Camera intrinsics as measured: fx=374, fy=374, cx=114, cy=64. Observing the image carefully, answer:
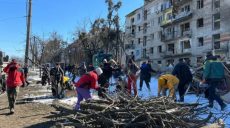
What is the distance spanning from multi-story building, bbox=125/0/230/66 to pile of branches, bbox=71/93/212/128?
22951 millimetres

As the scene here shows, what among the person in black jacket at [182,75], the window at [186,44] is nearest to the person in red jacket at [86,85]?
the person in black jacket at [182,75]

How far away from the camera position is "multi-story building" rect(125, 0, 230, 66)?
4275 centimetres

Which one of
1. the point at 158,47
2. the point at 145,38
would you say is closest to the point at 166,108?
the point at 158,47

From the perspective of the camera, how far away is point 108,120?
7.11 m

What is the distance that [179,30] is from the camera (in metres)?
53.0

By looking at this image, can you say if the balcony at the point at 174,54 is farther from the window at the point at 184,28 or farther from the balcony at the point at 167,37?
the window at the point at 184,28

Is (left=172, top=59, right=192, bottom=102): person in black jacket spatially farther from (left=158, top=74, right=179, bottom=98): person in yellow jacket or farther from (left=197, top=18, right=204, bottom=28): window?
(left=197, top=18, right=204, bottom=28): window

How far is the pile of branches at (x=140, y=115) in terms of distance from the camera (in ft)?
23.4

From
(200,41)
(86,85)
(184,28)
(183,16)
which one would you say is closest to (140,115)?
(86,85)

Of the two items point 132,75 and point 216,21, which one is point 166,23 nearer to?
point 216,21

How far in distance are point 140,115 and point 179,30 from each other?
47.0 metres

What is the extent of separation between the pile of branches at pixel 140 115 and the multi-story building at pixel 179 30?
2295 centimetres

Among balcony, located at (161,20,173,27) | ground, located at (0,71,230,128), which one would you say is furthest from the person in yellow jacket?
balcony, located at (161,20,173,27)

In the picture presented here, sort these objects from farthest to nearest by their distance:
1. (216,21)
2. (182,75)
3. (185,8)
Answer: (185,8)
(216,21)
(182,75)
